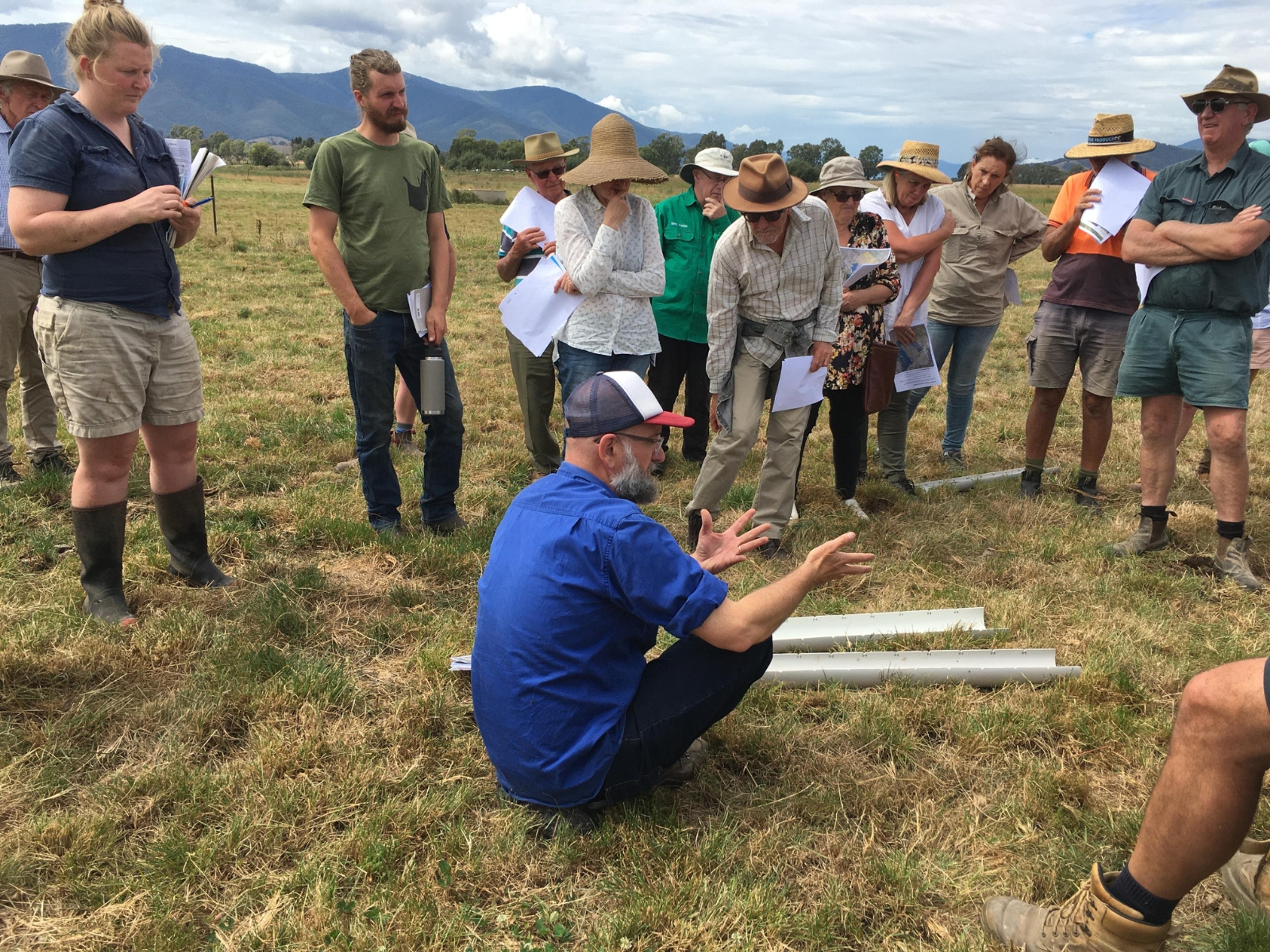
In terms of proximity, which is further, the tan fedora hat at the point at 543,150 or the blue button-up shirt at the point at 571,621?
the tan fedora hat at the point at 543,150

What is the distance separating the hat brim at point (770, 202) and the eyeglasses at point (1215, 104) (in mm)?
1953

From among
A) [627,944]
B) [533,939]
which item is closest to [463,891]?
[533,939]

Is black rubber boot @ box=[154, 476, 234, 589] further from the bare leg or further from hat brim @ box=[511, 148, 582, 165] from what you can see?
the bare leg

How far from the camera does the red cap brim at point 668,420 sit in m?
2.75

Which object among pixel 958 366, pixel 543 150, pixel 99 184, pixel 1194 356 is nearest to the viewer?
pixel 99 184

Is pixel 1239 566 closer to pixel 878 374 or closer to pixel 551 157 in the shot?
pixel 878 374

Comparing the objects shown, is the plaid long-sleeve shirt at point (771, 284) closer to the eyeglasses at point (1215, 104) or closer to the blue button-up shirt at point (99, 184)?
the eyeglasses at point (1215, 104)

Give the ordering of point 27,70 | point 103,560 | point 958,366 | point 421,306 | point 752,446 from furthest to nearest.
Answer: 1. point 958,366
2. point 27,70
3. point 752,446
4. point 421,306
5. point 103,560

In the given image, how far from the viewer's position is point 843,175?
17.6 feet

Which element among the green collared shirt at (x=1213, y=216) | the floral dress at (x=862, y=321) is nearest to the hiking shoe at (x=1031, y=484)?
the floral dress at (x=862, y=321)

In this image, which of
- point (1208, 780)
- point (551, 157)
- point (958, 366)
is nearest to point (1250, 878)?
point (1208, 780)

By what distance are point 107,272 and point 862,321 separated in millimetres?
4076

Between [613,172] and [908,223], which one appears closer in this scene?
[613,172]

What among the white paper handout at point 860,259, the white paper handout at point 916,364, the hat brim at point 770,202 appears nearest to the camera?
the hat brim at point 770,202
